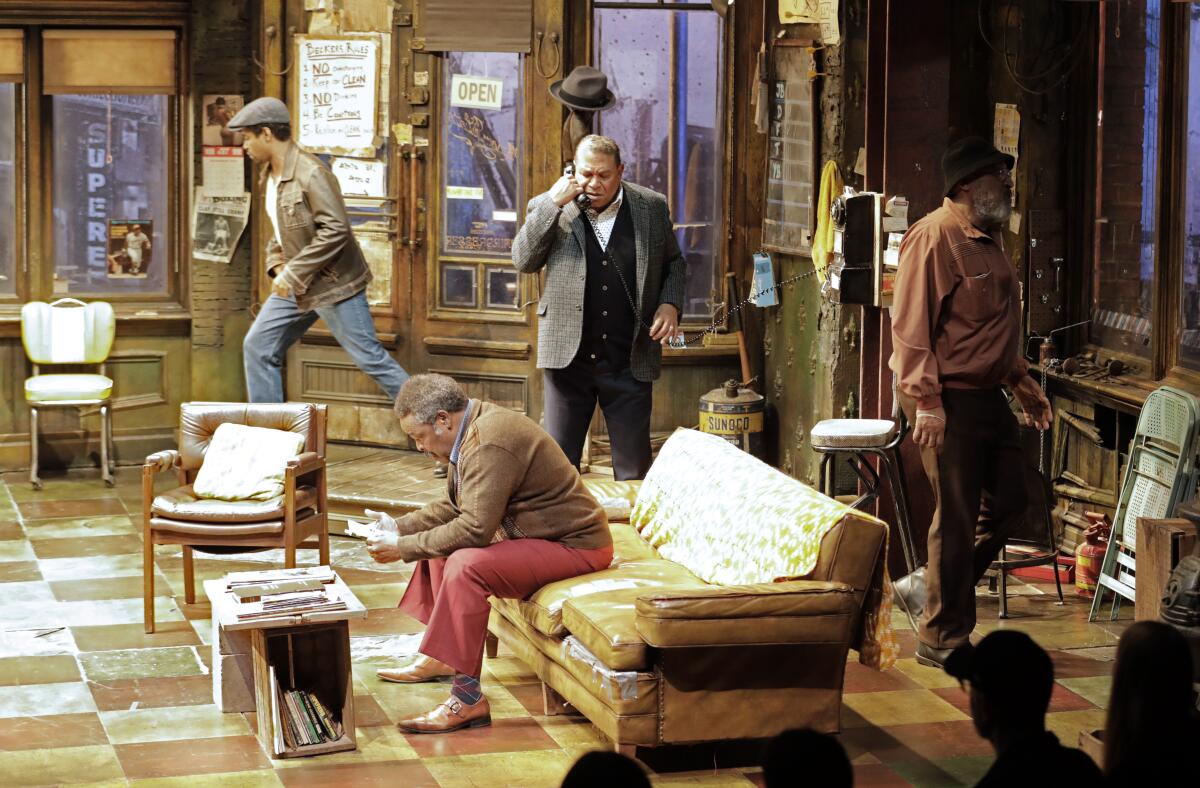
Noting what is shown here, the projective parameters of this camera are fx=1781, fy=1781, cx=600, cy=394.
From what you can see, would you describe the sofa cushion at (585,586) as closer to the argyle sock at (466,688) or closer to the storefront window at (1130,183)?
the argyle sock at (466,688)

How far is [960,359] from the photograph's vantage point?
6.32 meters

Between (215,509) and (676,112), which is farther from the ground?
(676,112)

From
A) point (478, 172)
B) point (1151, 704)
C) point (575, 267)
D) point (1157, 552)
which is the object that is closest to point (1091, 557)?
point (1157, 552)

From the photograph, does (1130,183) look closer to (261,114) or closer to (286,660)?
(261,114)

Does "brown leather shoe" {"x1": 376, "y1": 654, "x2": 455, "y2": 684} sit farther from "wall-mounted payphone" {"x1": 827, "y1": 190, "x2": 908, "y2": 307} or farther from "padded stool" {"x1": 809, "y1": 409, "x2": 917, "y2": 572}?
"wall-mounted payphone" {"x1": 827, "y1": 190, "x2": 908, "y2": 307}

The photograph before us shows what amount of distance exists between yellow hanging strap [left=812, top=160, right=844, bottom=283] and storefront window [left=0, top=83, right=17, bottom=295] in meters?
4.81

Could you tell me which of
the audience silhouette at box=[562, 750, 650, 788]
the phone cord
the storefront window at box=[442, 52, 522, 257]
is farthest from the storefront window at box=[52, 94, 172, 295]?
the audience silhouette at box=[562, 750, 650, 788]

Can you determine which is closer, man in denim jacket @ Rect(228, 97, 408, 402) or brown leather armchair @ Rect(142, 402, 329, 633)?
brown leather armchair @ Rect(142, 402, 329, 633)

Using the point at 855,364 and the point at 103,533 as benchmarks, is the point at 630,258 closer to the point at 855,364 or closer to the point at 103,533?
the point at 855,364

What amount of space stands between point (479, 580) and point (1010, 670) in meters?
2.53

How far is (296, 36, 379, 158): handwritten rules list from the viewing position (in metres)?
9.90

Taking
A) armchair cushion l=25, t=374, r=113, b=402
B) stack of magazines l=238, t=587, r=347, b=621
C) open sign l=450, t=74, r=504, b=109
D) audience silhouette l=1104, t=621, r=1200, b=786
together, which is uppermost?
open sign l=450, t=74, r=504, b=109

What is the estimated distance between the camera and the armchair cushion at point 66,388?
998cm

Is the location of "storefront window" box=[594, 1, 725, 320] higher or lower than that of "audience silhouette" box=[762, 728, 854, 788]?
higher
